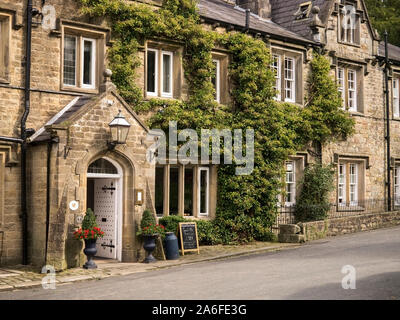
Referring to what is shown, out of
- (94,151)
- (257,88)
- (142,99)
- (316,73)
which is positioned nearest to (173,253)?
(94,151)

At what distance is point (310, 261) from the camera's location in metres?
15.2

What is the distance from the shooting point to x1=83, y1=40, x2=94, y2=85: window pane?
57.4 ft

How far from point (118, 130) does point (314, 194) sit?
10179mm

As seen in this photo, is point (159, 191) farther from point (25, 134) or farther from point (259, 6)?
point (259, 6)

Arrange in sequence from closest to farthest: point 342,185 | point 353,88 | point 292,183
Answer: point 292,183 < point 342,185 < point 353,88

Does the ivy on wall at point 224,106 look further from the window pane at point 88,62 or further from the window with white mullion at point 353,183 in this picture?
the window with white mullion at point 353,183

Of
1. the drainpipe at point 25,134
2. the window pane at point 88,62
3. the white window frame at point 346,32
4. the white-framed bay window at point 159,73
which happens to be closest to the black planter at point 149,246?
the drainpipe at point 25,134

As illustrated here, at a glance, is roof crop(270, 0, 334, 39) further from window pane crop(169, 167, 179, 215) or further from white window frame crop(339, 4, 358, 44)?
window pane crop(169, 167, 179, 215)

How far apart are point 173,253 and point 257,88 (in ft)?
24.0

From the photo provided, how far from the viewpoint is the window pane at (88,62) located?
57.4 feet

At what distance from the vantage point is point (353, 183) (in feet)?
85.9

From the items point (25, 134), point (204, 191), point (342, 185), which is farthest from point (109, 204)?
point (342, 185)

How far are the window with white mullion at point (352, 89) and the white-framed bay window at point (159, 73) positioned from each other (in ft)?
32.5
